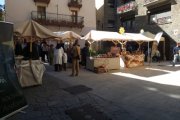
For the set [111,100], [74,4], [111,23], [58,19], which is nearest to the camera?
[111,100]

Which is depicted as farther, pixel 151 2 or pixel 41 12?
pixel 41 12

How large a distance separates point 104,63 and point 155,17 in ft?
42.3

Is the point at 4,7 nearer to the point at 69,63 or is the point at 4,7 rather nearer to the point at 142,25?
the point at 69,63

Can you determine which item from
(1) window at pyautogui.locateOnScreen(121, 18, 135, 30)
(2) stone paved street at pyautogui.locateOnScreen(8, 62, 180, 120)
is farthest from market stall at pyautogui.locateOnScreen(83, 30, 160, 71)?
(1) window at pyautogui.locateOnScreen(121, 18, 135, 30)

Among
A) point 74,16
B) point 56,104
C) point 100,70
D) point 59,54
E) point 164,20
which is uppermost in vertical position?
point 74,16

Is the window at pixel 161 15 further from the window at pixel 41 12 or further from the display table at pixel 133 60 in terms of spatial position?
the window at pixel 41 12

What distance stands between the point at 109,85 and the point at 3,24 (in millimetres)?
6560

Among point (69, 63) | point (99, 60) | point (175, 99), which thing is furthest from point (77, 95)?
point (69, 63)

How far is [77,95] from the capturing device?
8.38 m

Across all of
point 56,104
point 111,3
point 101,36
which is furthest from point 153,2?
point 56,104

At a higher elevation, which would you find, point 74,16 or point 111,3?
point 111,3

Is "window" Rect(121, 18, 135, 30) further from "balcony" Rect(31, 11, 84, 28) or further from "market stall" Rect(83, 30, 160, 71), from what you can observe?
"market stall" Rect(83, 30, 160, 71)

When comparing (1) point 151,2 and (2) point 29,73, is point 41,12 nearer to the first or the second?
(1) point 151,2

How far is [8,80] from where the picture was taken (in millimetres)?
4195
